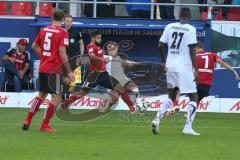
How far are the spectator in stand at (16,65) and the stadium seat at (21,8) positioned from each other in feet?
3.57

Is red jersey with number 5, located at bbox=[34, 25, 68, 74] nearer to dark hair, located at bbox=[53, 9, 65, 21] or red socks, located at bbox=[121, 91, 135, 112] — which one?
dark hair, located at bbox=[53, 9, 65, 21]

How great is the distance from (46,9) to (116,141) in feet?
38.2

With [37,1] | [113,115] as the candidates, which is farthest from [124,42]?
[113,115]

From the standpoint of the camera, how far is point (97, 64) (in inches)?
660

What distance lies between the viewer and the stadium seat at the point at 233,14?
22234mm

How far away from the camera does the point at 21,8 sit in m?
22.2

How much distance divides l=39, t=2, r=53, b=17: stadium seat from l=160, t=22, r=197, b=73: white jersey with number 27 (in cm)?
1016

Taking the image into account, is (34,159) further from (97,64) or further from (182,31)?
(97,64)

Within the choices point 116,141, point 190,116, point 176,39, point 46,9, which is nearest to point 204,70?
point 190,116

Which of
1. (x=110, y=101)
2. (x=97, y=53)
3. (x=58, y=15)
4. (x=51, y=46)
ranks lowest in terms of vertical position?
(x=110, y=101)

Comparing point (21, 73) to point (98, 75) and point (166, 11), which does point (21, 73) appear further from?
point (98, 75)

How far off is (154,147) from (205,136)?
7.01ft

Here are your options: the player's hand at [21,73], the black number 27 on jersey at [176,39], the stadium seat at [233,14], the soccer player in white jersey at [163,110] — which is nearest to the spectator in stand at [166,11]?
the stadium seat at [233,14]

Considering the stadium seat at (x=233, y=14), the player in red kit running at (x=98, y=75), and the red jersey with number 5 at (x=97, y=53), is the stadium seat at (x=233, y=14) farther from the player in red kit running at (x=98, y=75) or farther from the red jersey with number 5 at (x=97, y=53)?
the red jersey with number 5 at (x=97, y=53)
